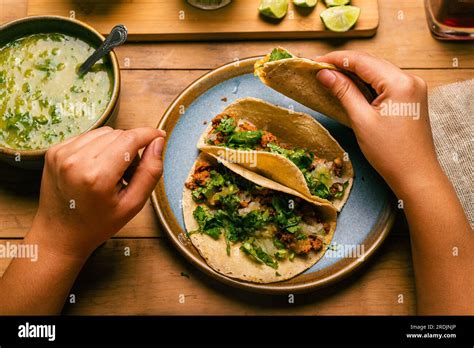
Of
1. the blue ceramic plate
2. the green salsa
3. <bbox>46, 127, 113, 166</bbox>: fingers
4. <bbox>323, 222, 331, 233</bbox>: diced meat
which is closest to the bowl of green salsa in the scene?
the green salsa

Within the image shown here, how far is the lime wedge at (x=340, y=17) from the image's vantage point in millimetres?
1773

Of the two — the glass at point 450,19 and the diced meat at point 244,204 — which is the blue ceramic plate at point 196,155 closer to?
the diced meat at point 244,204

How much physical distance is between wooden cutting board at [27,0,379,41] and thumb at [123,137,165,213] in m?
0.54

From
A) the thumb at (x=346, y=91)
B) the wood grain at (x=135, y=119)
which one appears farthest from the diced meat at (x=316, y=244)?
the wood grain at (x=135, y=119)

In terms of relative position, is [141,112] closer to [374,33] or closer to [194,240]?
[194,240]

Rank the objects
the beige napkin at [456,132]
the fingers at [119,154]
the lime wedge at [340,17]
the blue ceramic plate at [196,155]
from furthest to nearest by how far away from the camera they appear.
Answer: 1. the lime wedge at [340,17]
2. the beige napkin at [456,132]
3. the blue ceramic plate at [196,155]
4. the fingers at [119,154]

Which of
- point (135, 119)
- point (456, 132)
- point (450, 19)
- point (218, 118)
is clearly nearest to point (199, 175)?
point (218, 118)

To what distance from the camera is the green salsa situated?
5.12ft

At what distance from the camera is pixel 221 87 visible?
175 cm

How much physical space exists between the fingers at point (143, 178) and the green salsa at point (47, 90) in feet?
0.78
